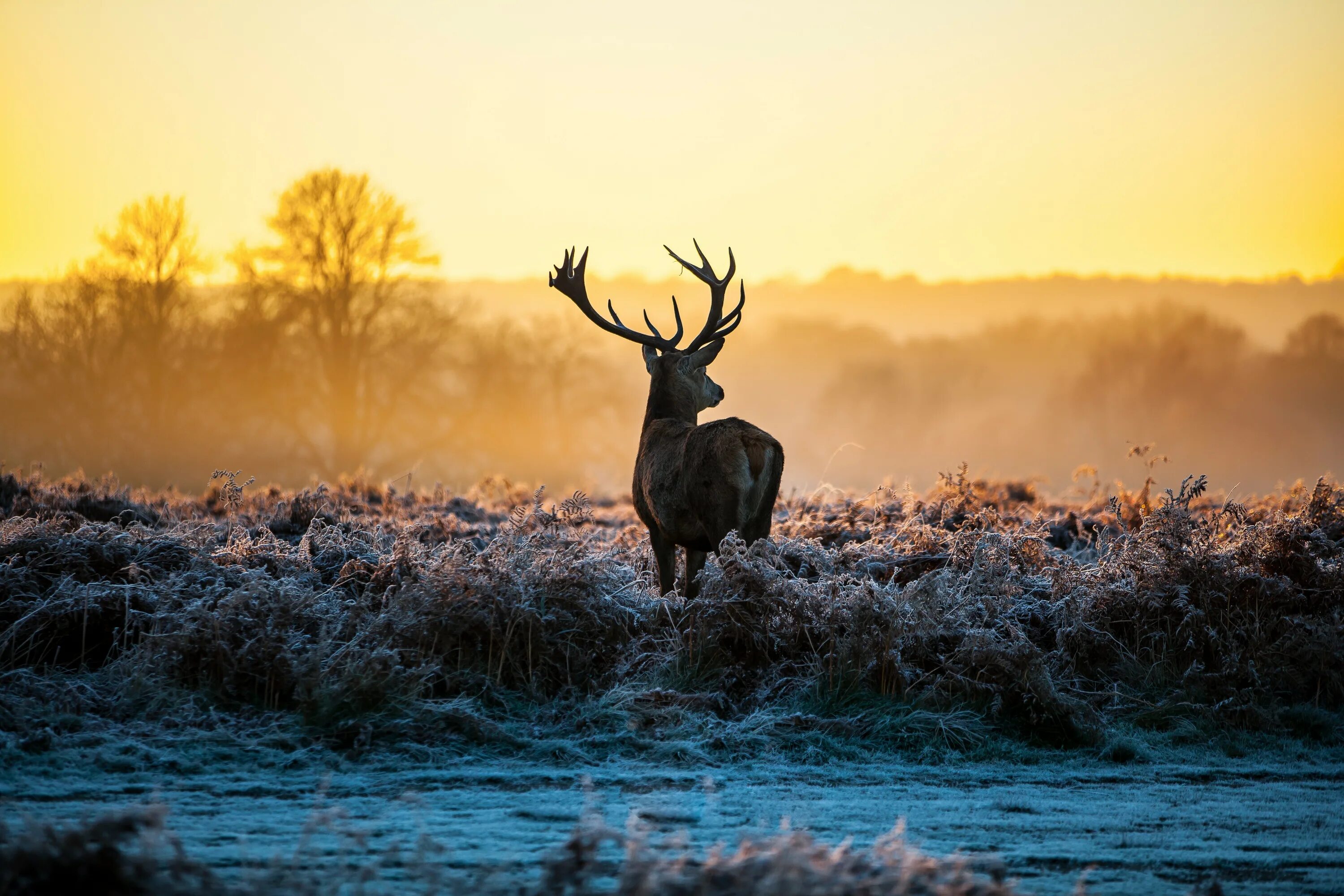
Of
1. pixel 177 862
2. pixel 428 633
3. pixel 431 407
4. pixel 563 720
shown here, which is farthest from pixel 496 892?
pixel 431 407

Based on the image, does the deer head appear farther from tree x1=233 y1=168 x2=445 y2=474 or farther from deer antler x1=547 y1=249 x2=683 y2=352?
tree x1=233 y1=168 x2=445 y2=474

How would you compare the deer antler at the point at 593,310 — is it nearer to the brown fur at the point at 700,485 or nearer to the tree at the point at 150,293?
the brown fur at the point at 700,485

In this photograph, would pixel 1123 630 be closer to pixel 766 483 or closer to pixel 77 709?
pixel 766 483

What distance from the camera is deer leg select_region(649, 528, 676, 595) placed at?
10125 mm

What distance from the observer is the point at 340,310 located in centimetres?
3628

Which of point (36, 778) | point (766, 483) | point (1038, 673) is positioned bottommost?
point (36, 778)

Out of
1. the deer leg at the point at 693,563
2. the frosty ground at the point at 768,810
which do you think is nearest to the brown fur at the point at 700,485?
the deer leg at the point at 693,563

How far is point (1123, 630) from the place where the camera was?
9.37 m

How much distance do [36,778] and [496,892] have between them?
133 inches

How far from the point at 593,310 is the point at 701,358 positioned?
144cm

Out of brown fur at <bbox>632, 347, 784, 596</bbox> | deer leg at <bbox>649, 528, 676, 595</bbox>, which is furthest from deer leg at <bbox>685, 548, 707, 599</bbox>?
deer leg at <bbox>649, 528, 676, 595</bbox>

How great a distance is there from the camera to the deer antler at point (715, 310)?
11148 mm

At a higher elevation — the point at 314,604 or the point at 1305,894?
the point at 314,604

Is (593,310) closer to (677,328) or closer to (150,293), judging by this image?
(677,328)
